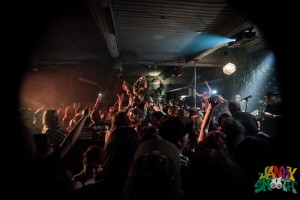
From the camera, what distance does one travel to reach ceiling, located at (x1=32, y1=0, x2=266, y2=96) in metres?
5.86

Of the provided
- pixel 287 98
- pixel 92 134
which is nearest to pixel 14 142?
pixel 92 134

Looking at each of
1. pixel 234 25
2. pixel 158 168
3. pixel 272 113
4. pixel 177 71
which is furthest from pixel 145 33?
pixel 158 168

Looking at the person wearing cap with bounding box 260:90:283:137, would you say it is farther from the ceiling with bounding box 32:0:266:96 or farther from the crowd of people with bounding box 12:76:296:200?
the crowd of people with bounding box 12:76:296:200

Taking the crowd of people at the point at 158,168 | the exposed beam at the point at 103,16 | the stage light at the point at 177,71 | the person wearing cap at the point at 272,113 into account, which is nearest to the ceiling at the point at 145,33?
the exposed beam at the point at 103,16

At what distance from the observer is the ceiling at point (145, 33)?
231 inches

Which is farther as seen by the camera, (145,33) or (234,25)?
(145,33)

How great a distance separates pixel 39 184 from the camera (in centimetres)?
192

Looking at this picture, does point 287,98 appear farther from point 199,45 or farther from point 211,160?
point 211,160

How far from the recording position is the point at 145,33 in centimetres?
834

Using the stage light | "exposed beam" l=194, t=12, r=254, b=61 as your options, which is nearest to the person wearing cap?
"exposed beam" l=194, t=12, r=254, b=61

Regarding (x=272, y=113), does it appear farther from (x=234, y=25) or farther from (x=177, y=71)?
(x=177, y=71)

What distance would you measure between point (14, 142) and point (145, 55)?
33.0 ft

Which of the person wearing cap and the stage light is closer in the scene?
the person wearing cap

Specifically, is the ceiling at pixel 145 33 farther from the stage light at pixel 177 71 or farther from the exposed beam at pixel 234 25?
the stage light at pixel 177 71
